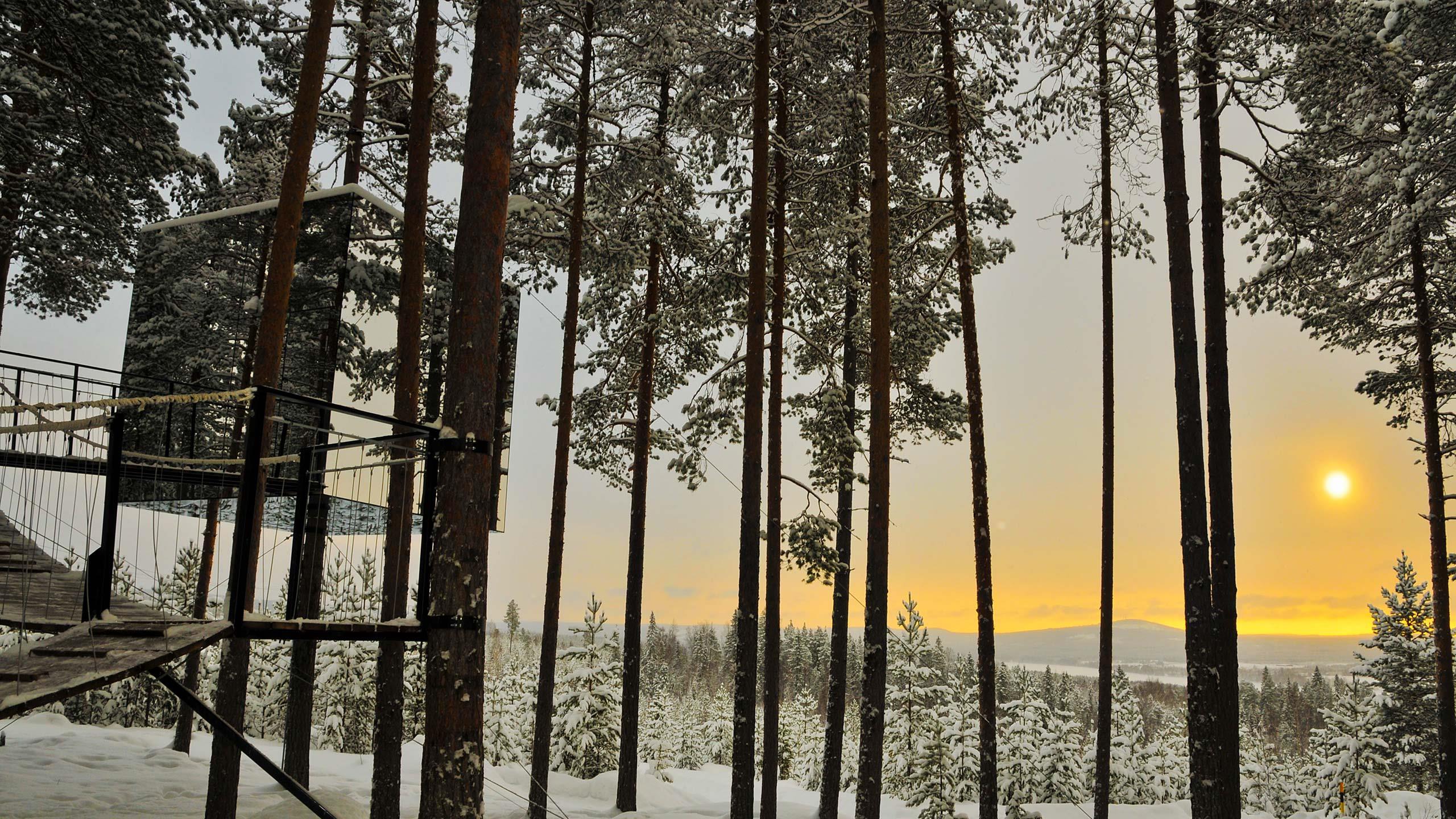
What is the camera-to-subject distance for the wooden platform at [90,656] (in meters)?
3.40

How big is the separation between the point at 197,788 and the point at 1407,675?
30.7 metres

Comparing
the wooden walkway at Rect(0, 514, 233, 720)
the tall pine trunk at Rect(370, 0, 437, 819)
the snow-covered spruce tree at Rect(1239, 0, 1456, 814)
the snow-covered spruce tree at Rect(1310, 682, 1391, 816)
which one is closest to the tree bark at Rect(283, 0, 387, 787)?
the tall pine trunk at Rect(370, 0, 437, 819)

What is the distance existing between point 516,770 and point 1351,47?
54.0 feet

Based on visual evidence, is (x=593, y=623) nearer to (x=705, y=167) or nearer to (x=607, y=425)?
(x=607, y=425)

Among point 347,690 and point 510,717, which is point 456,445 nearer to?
point 347,690

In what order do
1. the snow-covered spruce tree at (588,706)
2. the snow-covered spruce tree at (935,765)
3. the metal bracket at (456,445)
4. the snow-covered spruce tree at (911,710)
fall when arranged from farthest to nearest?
the snow-covered spruce tree at (911,710)
the snow-covered spruce tree at (935,765)
the snow-covered spruce tree at (588,706)
the metal bracket at (456,445)

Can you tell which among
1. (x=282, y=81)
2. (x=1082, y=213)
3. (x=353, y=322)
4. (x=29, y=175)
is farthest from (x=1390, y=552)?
(x=29, y=175)

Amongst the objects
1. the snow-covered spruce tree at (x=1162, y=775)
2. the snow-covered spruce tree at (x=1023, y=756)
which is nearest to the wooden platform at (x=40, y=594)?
the snow-covered spruce tree at (x=1023, y=756)

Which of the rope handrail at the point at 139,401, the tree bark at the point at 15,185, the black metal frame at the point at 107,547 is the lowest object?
the black metal frame at the point at 107,547

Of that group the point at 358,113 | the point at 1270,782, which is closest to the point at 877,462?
the point at 358,113

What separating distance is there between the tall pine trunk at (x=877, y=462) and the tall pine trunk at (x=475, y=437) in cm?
513

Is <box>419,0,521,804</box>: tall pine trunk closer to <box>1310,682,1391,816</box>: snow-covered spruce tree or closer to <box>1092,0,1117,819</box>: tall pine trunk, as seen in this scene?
<box>1092,0,1117,819</box>: tall pine trunk

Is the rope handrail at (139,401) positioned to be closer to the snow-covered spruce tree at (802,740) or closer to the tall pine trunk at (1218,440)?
the tall pine trunk at (1218,440)

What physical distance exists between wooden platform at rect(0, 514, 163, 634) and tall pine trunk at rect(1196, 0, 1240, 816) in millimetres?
8691
